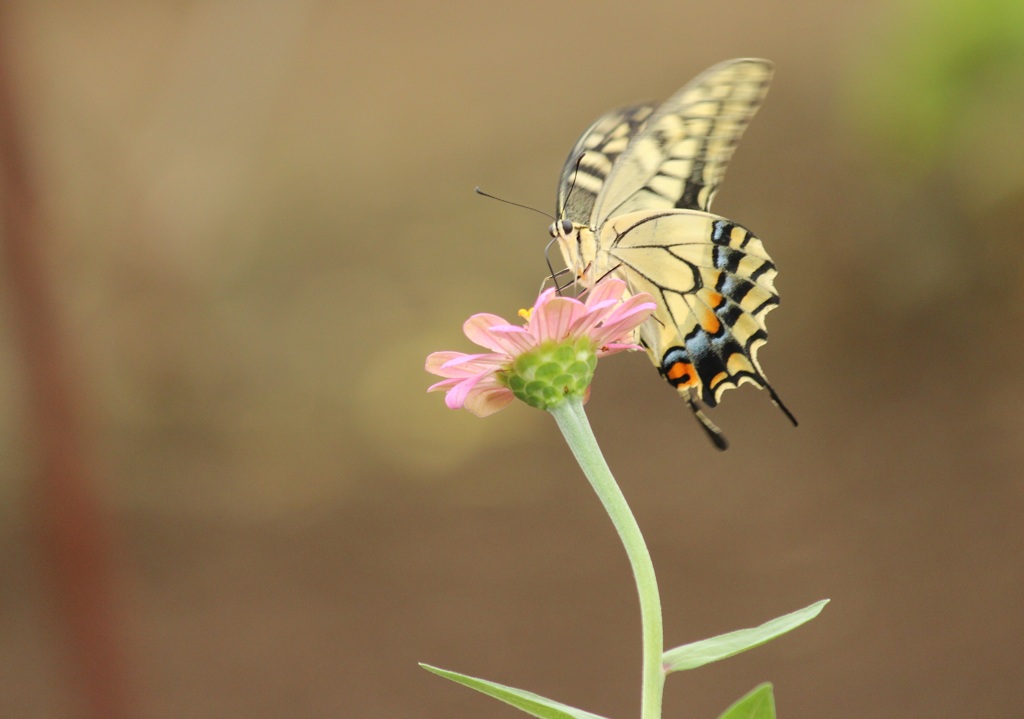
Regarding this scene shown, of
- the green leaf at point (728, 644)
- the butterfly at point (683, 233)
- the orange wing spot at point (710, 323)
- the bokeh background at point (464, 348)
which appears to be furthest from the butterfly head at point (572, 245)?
the bokeh background at point (464, 348)

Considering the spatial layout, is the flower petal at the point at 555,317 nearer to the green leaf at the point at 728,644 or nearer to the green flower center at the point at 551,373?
the green flower center at the point at 551,373

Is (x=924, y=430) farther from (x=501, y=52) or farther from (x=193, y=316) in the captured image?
(x=193, y=316)

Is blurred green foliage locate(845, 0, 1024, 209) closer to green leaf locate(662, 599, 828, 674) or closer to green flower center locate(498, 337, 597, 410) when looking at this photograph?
green flower center locate(498, 337, 597, 410)

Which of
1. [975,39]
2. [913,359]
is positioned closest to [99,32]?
[975,39]

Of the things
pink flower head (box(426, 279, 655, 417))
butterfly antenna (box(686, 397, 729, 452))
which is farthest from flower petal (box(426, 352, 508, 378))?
butterfly antenna (box(686, 397, 729, 452))

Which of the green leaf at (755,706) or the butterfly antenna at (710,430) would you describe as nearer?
the green leaf at (755,706)

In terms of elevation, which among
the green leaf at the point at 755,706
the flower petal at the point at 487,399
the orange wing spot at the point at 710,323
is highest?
the orange wing spot at the point at 710,323
